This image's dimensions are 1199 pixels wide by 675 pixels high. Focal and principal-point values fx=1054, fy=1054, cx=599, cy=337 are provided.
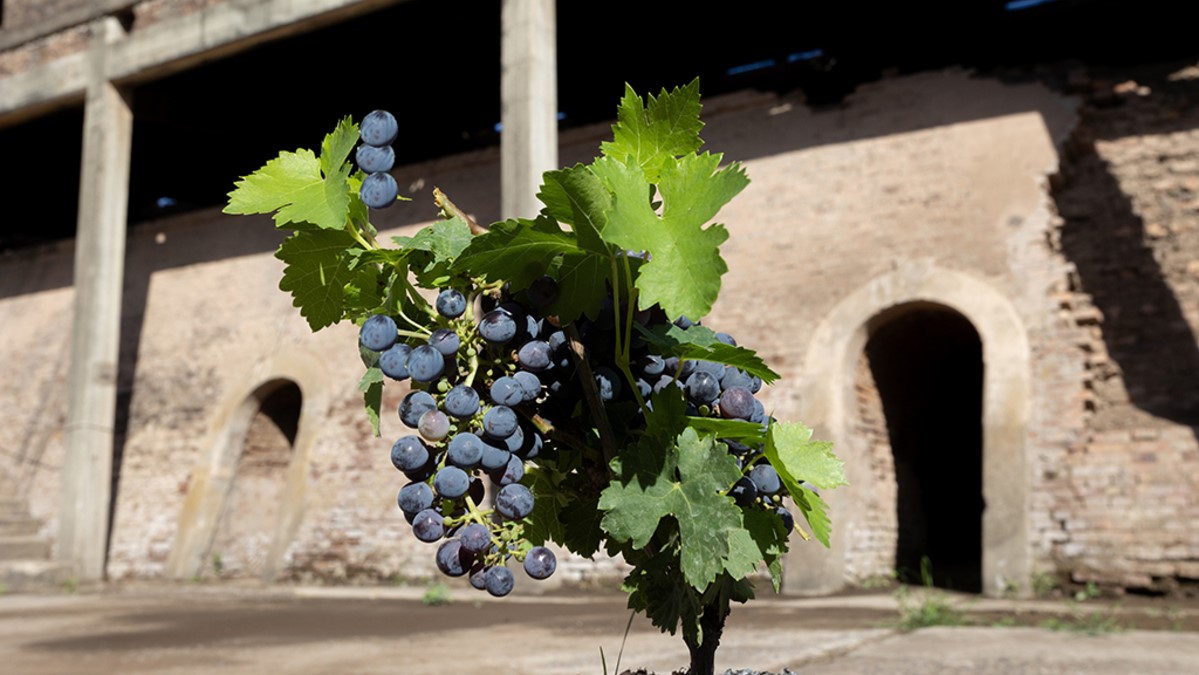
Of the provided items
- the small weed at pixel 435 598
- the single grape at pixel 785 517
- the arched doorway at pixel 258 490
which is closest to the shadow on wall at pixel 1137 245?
the small weed at pixel 435 598

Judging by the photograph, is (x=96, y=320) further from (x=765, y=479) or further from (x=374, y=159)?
(x=765, y=479)

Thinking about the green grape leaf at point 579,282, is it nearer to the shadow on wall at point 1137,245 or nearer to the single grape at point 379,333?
the single grape at point 379,333

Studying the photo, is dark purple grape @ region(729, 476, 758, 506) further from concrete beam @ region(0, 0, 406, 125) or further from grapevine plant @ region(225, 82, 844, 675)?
concrete beam @ region(0, 0, 406, 125)

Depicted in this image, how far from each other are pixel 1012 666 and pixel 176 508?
10036 mm

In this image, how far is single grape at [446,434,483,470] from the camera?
111 centimetres

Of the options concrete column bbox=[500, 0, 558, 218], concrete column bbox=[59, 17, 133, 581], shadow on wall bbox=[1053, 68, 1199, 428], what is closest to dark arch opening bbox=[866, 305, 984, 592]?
shadow on wall bbox=[1053, 68, 1199, 428]

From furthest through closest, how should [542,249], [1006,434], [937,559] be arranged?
1. [937,559]
2. [1006,434]
3. [542,249]

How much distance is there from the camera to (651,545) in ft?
3.83

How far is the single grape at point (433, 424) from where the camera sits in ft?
3.77

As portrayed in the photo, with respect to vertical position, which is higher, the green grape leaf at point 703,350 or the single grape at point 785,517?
the green grape leaf at point 703,350

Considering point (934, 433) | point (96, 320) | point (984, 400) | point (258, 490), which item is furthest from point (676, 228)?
point (258, 490)

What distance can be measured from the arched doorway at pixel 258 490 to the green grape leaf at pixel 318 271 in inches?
403

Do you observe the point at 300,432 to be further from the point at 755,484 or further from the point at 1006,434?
the point at 755,484

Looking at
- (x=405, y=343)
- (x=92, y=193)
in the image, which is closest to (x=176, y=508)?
(x=92, y=193)
